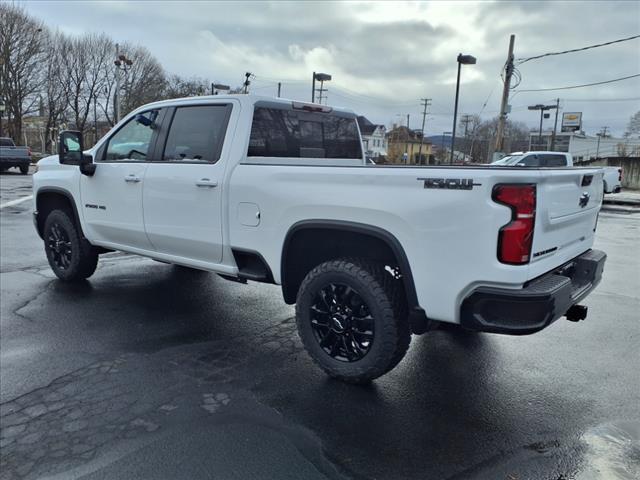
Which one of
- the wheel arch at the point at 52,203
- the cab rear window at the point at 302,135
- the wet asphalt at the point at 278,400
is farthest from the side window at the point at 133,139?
the wet asphalt at the point at 278,400

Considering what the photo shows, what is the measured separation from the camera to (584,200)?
3.47 metres

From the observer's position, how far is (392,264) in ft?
11.2

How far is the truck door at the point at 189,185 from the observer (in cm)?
421

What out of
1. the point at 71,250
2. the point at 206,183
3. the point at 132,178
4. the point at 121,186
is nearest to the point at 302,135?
the point at 206,183

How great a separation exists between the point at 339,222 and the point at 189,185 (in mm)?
1591

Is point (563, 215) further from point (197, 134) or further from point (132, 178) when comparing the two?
point (132, 178)

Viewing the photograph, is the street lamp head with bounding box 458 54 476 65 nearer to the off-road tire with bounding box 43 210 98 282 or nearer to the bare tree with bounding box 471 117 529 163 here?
the off-road tire with bounding box 43 210 98 282

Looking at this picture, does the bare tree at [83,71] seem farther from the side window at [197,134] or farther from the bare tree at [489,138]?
the side window at [197,134]

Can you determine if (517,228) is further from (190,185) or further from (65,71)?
(65,71)

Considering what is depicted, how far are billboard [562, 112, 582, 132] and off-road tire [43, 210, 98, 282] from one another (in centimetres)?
8381

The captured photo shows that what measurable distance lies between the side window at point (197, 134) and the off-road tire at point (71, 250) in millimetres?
1883

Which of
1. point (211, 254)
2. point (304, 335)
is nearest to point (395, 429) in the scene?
point (304, 335)

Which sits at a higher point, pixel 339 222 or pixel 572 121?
pixel 572 121

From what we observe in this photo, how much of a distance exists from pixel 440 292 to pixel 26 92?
49.6m
